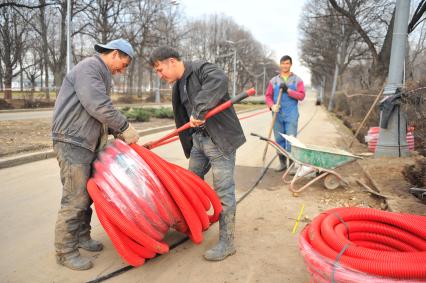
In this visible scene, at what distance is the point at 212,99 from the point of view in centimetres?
323

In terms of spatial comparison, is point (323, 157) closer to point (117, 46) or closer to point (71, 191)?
point (117, 46)

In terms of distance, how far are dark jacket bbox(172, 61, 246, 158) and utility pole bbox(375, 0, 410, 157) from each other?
206 inches

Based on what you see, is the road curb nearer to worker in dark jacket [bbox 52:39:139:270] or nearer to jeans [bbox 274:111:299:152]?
worker in dark jacket [bbox 52:39:139:270]

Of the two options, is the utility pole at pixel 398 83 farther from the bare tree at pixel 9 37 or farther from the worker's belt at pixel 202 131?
the bare tree at pixel 9 37

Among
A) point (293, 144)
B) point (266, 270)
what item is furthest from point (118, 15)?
point (266, 270)

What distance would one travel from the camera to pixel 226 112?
11.3ft

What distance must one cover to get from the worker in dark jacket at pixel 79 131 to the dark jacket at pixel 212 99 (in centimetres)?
61

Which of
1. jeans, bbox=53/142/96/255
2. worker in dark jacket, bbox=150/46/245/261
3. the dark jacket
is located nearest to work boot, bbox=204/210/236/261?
worker in dark jacket, bbox=150/46/245/261

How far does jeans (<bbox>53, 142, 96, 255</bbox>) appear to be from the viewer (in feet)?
10.4

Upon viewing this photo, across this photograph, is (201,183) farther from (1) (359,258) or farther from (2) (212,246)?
(1) (359,258)

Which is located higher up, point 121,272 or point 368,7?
point 368,7

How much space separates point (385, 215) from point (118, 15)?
35262mm

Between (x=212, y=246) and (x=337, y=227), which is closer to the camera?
(x=337, y=227)

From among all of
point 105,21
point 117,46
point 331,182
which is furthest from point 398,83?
point 105,21
